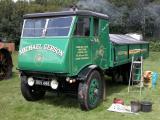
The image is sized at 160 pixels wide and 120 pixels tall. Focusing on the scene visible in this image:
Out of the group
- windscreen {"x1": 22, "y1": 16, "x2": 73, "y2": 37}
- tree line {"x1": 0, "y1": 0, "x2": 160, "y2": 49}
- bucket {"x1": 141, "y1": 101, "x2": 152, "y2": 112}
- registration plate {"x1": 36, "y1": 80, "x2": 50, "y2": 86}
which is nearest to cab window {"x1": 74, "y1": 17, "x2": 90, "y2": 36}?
windscreen {"x1": 22, "y1": 16, "x2": 73, "y2": 37}

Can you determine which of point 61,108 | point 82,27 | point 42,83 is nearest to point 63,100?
point 61,108

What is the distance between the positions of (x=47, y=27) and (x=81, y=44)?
3.13 ft

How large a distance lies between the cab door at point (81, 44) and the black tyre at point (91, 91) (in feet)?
1.18

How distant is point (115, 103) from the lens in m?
8.95

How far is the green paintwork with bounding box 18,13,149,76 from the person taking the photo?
26.3ft

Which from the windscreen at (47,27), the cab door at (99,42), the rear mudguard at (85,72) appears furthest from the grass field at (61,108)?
the windscreen at (47,27)

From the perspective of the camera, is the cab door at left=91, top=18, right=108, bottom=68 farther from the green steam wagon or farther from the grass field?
the grass field

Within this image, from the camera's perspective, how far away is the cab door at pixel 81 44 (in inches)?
323

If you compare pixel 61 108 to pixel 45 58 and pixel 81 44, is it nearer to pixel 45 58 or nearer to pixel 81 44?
pixel 45 58

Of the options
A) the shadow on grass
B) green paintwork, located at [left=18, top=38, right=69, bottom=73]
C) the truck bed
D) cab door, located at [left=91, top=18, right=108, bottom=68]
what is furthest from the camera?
the truck bed

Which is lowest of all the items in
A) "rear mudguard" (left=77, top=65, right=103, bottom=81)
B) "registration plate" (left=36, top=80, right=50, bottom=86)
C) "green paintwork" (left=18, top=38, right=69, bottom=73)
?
"registration plate" (left=36, top=80, right=50, bottom=86)

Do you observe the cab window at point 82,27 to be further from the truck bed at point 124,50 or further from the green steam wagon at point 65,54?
the truck bed at point 124,50

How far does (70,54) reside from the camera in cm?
807

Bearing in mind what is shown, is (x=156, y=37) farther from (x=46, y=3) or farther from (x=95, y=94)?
(x=95, y=94)
